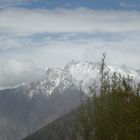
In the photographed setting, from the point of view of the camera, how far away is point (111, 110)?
168 feet

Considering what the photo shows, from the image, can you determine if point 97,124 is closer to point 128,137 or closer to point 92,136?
point 92,136

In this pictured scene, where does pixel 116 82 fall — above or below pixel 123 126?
above

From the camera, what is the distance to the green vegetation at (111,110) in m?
49.7

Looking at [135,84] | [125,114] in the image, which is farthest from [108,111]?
[135,84]

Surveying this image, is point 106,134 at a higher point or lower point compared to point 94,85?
lower

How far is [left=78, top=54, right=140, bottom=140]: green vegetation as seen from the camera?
163 ft

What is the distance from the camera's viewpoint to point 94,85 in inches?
2237

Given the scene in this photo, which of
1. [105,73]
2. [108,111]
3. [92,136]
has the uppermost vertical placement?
[105,73]

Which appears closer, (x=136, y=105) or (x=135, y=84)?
(x=136, y=105)

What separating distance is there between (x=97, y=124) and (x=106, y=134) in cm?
204

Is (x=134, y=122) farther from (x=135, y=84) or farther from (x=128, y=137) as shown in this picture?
(x=135, y=84)

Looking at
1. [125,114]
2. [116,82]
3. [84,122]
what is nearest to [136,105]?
[125,114]

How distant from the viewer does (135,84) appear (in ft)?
179

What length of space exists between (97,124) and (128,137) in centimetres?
541
